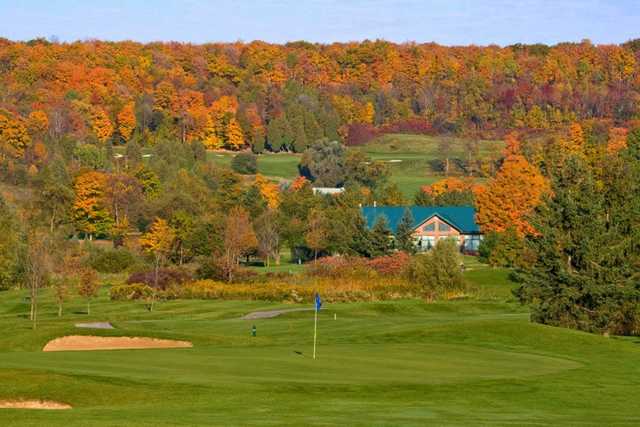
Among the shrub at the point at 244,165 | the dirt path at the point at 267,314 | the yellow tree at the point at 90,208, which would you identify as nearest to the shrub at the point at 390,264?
the dirt path at the point at 267,314

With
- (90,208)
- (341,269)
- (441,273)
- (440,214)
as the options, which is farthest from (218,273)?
(440,214)

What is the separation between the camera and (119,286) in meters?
81.1

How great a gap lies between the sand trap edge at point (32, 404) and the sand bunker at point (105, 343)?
16.8m

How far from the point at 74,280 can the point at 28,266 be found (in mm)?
12218

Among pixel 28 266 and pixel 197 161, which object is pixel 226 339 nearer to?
pixel 28 266

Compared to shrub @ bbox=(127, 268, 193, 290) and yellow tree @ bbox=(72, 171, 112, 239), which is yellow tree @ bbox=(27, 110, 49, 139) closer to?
yellow tree @ bbox=(72, 171, 112, 239)

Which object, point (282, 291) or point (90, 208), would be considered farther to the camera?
point (90, 208)

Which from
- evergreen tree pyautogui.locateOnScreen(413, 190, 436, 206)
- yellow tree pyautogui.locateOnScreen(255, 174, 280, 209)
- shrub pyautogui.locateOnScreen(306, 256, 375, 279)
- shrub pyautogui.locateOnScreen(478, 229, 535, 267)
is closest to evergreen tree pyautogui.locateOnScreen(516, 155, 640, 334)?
shrub pyautogui.locateOnScreen(306, 256, 375, 279)

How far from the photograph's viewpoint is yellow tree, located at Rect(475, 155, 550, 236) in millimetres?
121062

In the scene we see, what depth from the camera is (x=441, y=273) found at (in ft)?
265

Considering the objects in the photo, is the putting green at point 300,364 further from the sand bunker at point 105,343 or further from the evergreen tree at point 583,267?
the evergreen tree at point 583,267

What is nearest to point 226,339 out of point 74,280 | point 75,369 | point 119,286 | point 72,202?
point 75,369

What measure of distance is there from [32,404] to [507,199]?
9810 cm

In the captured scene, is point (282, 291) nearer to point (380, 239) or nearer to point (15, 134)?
point (380, 239)
